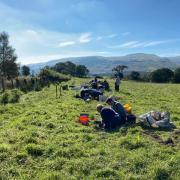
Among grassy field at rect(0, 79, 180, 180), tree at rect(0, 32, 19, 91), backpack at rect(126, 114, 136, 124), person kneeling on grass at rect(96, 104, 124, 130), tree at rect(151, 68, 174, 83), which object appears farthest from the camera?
tree at rect(151, 68, 174, 83)

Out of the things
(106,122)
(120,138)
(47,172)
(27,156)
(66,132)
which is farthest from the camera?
(106,122)

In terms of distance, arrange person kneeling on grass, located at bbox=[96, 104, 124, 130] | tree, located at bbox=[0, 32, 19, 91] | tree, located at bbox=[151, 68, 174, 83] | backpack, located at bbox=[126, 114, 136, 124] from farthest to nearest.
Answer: tree, located at bbox=[151, 68, 174, 83] < tree, located at bbox=[0, 32, 19, 91] < backpack, located at bbox=[126, 114, 136, 124] < person kneeling on grass, located at bbox=[96, 104, 124, 130]

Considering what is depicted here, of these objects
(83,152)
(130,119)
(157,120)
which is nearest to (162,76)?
(157,120)

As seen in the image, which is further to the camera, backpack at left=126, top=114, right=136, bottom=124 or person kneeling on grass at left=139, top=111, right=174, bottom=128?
backpack at left=126, top=114, right=136, bottom=124

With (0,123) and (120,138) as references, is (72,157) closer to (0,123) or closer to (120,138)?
(120,138)

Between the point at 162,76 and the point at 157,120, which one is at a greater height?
the point at 162,76

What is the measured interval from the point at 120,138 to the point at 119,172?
334 centimetres

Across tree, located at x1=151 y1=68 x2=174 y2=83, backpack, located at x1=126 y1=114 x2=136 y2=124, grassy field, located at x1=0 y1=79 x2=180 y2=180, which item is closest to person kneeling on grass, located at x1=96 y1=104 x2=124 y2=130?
backpack, located at x1=126 y1=114 x2=136 y2=124

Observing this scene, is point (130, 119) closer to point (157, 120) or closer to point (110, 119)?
point (110, 119)

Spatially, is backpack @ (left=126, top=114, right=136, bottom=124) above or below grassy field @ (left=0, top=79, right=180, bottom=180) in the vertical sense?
above

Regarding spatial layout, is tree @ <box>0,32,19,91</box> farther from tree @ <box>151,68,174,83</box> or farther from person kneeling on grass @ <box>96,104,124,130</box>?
person kneeling on grass @ <box>96,104,124,130</box>

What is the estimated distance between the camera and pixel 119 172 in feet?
26.7

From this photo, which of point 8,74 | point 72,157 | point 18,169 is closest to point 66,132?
point 72,157

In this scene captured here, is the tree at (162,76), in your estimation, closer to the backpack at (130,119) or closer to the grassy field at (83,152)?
the backpack at (130,119)
